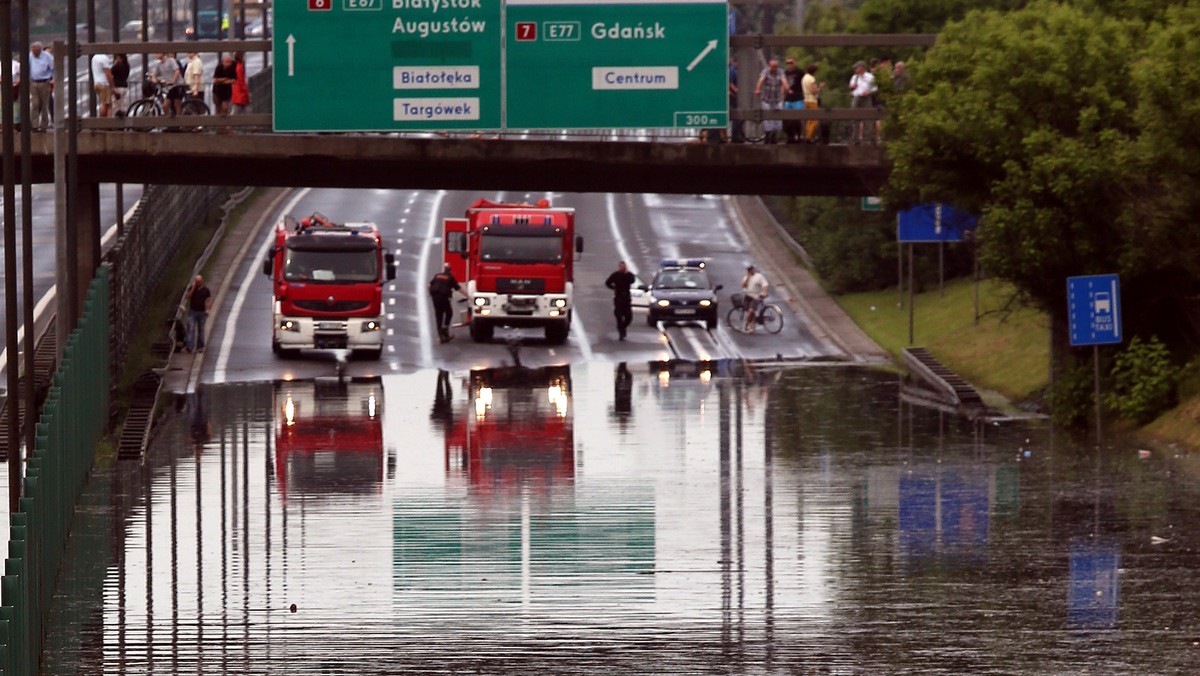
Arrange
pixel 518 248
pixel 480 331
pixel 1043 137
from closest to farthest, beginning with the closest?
pixel 1043 137 < pixel 518 248 < pixel 480 331

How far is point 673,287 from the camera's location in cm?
5059

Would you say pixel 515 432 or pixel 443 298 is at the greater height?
pixel 443 298

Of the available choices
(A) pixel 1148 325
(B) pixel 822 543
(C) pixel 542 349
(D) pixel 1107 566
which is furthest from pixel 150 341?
(D) pixel 1107 566

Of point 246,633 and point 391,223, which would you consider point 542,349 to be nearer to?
point 391,223

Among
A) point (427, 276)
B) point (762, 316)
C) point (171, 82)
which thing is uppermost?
point (171, 82)

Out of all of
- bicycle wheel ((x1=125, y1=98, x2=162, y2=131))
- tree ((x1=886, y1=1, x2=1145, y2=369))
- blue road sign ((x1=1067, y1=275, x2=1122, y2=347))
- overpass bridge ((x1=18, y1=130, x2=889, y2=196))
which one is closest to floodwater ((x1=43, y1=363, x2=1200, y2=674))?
blue road sign ((x1=1067, y1=275, x2=1122, y2=347))

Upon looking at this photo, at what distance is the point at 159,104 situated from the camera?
139 ft

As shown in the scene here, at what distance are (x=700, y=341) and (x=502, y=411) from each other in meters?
12.1

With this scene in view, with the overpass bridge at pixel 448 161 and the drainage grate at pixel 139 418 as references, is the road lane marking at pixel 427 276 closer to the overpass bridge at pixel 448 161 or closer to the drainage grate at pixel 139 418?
the overpass bridge at pixel 448 161

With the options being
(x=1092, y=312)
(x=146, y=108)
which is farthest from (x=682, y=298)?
(x=1092, y=312)

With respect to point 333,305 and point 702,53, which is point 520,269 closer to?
point 333,305

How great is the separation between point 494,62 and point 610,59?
2068mm

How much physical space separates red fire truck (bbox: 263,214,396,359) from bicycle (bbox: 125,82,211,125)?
3528mm

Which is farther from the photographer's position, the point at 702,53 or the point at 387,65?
the point at 702,53
